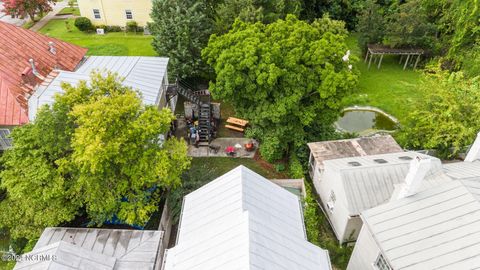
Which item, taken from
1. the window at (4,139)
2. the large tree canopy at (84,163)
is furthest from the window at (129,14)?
the large tree canopy at (84,163)

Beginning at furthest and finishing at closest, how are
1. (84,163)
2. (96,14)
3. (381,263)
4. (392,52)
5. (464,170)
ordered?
(96,14), (392,52), (464,170), (84,163), (381,263)

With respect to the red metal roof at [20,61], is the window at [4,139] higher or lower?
lower

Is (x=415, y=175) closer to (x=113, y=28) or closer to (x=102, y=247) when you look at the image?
(x=102, y=247)

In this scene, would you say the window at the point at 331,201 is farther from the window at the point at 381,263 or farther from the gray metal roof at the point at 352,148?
the window at the point at 381,263

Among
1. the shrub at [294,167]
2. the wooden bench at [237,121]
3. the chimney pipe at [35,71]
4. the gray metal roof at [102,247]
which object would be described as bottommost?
the shrub at [294,167]

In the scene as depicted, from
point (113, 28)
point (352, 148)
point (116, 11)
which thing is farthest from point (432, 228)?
point (113, 28)

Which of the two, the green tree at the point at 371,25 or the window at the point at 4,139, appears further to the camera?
the green tree at the point at 371,25

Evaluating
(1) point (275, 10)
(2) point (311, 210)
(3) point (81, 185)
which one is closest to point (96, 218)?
(3) point (81, 185)
